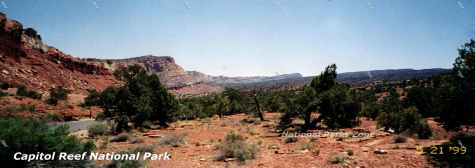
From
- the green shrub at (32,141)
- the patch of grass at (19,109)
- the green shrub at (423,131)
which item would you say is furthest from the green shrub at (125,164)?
the patch of grass at (19,109)

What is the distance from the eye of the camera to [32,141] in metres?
8.49

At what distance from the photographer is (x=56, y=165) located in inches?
341

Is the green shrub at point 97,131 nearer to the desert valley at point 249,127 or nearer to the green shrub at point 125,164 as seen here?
the desert valley at point 249,127

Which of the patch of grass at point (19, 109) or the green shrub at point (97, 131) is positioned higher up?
the patch of grass at point (19, 109)

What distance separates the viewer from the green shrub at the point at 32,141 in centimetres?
821


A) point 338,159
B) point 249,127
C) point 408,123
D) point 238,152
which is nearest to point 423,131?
point 408,123

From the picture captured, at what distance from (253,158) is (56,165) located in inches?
291

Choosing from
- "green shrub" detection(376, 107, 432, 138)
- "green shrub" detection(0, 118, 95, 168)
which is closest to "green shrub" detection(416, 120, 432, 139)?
"green shrub" detection(376, 107, 432, 138)

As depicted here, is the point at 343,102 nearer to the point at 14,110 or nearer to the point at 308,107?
the point at 308,107

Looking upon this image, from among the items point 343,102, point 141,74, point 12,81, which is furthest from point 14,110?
point 343,102

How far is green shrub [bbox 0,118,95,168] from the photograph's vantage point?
8211 mm
